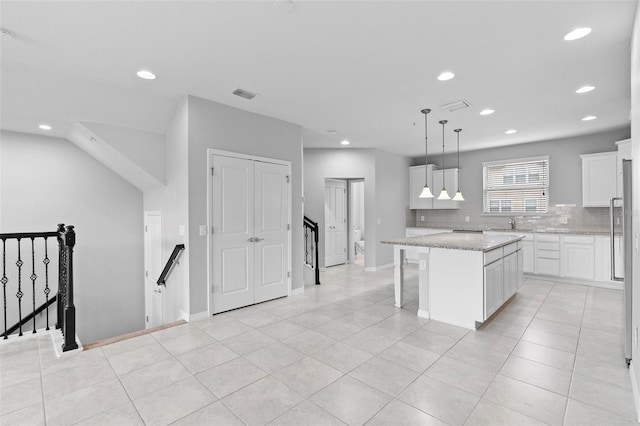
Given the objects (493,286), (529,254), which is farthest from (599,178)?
(493,286)

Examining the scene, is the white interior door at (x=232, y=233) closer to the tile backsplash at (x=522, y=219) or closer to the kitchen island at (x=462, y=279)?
the kitchen island at (x=462, y=279)

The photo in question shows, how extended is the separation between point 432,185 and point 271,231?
15.7 feet

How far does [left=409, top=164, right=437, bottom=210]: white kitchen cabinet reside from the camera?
7.65m

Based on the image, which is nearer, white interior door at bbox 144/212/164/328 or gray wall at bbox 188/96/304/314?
gray wall at bbox 188/96/304/314

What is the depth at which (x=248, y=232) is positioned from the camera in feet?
14.1

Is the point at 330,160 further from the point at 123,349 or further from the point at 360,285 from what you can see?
the point at 123,349

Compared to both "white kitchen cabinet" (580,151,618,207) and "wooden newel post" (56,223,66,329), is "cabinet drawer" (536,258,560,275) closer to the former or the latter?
"white kitchen cabinet" (580,151,618,207)

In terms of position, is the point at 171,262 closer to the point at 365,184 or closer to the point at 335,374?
the point at 335,374

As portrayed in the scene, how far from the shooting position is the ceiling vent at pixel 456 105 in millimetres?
4035

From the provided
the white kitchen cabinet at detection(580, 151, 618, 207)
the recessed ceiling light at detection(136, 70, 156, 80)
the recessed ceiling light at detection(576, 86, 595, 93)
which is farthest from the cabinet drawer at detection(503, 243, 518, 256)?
the recessed ceiling light at detection(136, 70, 156, 80)

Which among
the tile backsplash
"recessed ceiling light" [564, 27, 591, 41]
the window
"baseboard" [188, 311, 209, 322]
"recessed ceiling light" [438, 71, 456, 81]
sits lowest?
"baseboard" [188, 311, 209, 322]

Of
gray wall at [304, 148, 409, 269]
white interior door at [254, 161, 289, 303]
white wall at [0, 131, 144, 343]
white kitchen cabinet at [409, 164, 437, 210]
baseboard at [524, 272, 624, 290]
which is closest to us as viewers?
white interior door at [254, 161, 289, 303]

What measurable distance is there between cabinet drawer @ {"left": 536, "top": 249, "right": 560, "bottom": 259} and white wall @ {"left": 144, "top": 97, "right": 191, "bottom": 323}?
612 centimetres

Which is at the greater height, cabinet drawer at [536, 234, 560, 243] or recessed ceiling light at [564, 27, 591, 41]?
recessed ceiling light at [564, 27, 591, 41]
